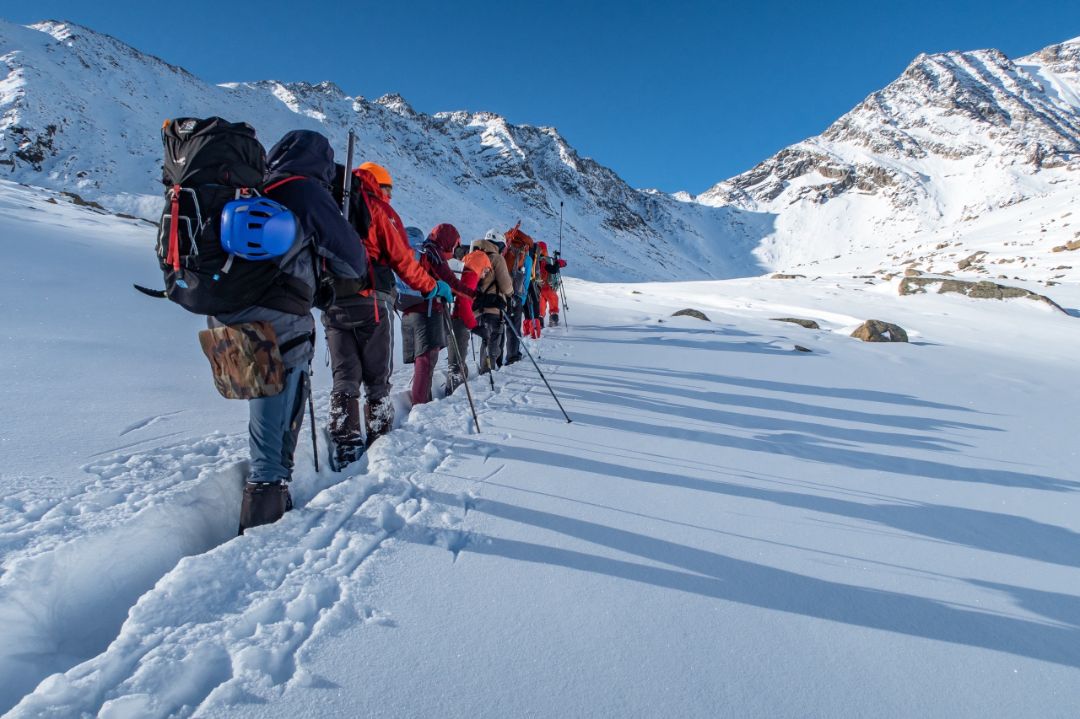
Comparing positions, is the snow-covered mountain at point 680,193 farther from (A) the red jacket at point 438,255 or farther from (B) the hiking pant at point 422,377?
(B) the hiking pant at point 422,377

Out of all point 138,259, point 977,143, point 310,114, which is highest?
point 977,143

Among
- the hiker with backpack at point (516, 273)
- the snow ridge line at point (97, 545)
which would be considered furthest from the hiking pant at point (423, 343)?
the hiker with backpack at point (516, 273)

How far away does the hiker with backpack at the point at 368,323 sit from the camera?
343 centimetres

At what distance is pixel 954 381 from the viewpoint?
7086 mm

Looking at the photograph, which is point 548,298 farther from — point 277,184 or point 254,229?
point 254,229

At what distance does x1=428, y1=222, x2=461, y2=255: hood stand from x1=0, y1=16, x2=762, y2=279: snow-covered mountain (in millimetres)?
35832

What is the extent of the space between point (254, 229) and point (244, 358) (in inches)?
23.1

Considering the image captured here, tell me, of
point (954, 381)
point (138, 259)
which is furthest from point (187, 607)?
point (138, 259)

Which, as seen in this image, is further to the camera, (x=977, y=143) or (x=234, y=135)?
(x=977, y=143)

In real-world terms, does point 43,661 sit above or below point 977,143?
below

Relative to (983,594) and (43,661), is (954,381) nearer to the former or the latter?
(983,594)

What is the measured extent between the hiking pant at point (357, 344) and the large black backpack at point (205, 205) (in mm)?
1248

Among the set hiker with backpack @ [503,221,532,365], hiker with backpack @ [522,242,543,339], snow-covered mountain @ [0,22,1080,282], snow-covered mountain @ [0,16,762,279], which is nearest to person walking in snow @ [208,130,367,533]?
hiker with backpack @ [503,221,532,365]

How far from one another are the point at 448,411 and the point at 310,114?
94.0 meters
